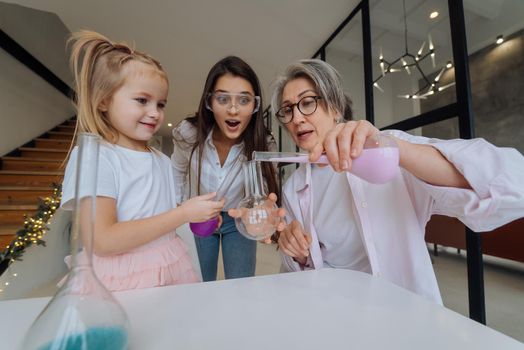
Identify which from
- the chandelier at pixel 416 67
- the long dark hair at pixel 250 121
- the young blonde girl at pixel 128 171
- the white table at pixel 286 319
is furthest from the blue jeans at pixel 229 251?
the chandelier at pixel 416 67

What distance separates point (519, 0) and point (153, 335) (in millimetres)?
2091

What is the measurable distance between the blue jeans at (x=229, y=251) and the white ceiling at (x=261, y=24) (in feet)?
5.36

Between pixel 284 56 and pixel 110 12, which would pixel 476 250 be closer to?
pixel 284 56

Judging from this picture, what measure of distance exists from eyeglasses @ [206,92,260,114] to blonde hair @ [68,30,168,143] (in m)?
0.40

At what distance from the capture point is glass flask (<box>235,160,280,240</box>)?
2.12 feet

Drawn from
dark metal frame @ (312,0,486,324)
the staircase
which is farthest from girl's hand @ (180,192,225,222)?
the staircase

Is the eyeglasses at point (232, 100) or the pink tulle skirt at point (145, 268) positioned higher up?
the eyeglasses at point (232, 100)

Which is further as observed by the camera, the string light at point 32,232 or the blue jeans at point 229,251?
the string light at point 32,232

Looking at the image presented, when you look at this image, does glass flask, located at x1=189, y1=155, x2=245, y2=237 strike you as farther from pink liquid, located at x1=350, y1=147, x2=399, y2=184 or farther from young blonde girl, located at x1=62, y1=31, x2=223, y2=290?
pink liquid, located at x1=350, y1=147, x2=399, y2=184

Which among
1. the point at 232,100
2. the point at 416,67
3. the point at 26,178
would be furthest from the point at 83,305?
the point at 26,178

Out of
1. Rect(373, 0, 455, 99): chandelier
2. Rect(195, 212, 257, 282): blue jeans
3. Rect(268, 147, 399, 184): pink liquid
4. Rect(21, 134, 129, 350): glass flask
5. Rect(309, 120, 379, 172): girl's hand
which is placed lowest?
Rect(195, 212, 257, 282): blue jeans

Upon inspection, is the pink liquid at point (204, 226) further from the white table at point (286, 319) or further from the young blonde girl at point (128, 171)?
the white table at point (286, 319)

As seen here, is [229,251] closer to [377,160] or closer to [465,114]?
[377,160]

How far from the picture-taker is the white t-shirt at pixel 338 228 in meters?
0.90
